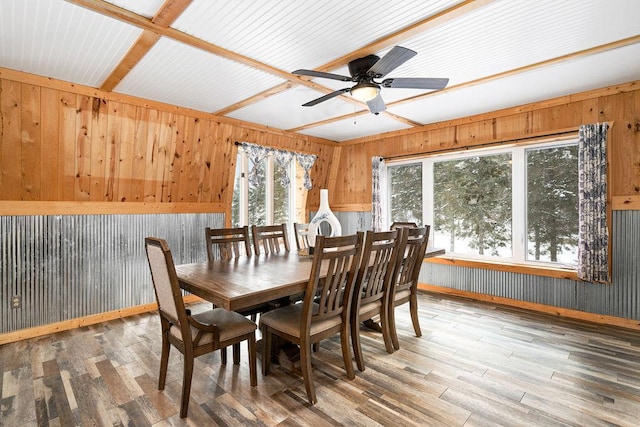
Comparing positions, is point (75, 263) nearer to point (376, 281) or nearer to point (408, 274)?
point (376, 281)

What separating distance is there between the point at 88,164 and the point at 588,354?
511 cm

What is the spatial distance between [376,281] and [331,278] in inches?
23.0

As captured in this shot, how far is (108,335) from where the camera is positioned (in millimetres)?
3076

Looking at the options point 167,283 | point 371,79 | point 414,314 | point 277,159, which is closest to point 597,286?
point 414,314

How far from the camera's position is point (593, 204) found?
10.8ft

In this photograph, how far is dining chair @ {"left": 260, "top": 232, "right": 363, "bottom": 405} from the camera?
199 centimetres

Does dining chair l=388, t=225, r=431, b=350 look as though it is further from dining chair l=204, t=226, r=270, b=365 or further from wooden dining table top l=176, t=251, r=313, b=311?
dining chair l=204, t=226, r=270, b=365

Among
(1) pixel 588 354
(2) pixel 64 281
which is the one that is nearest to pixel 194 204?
(2) pixel 64 281

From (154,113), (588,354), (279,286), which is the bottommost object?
(588,354)

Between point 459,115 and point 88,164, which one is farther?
point 459,115

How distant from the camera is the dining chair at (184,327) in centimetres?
182

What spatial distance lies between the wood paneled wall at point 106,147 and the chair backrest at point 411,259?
278 centimetres

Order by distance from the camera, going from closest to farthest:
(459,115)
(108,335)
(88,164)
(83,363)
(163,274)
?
(163,274)
(83,363)
(108,335)
(88,164)
(459,115)

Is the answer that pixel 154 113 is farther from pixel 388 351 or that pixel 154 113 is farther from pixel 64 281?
pixel 388 351
